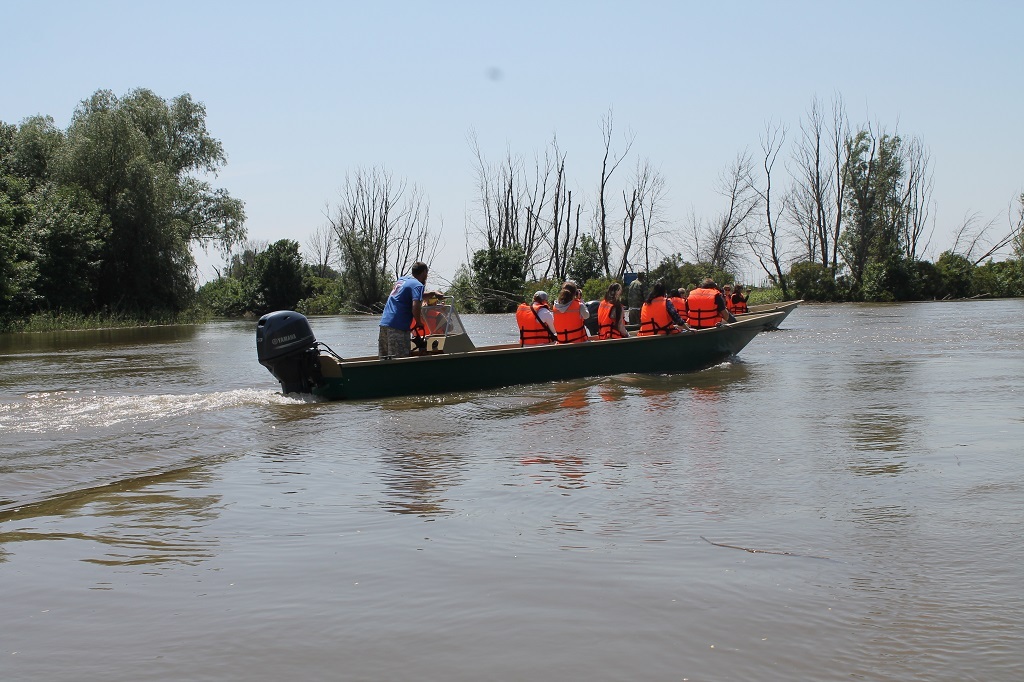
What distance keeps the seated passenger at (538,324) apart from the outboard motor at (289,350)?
3.38m

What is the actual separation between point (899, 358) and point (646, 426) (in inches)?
368

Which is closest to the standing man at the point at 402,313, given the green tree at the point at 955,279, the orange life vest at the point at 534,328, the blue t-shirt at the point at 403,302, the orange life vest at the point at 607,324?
the blue t-shirt at the point at 403,302

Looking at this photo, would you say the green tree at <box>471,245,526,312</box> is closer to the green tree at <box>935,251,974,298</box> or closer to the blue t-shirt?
the green tree at <box>935,251,974,298</box>

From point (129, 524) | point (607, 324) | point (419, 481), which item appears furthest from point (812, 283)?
point (129, 524)

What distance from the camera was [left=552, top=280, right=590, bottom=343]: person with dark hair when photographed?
13.4 metres

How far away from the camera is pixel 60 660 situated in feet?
10.8

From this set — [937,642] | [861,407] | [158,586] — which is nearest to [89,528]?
[158,586]

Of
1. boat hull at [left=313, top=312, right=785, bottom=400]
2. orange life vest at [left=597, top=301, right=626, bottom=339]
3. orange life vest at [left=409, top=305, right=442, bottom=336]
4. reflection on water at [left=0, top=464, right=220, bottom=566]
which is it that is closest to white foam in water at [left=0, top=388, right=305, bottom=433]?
boat hull at [left=313, top=312, right=785, bottom=400]

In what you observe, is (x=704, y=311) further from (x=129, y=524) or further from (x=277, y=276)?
(x=277, y=276)

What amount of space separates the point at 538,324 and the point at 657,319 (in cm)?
236

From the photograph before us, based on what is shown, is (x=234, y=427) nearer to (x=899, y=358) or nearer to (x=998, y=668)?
(x=998, y=668)

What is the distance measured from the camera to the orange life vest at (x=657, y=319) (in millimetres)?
14711

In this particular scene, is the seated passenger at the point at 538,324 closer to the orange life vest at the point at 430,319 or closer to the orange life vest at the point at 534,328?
the orange life vest at the point at 534,328

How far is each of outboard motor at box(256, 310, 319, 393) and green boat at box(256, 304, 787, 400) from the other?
0.01m
